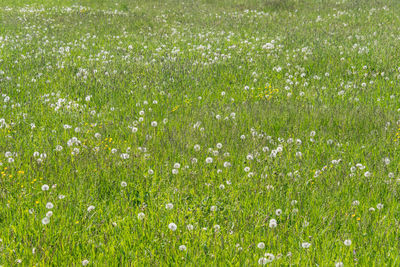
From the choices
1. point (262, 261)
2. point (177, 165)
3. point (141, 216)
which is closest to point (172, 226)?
point (141, 216)

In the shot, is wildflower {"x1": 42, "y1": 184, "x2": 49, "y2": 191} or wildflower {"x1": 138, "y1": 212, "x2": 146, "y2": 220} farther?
wildflower {"x1": 42, "y1": 184, "x2": 49, "y2": 191}

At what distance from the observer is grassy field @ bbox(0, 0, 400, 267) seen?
3.34m

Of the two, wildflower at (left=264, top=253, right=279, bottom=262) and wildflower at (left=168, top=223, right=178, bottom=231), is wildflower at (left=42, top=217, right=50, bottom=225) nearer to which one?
wildflower at (left=168, top=223, right=178, bottom=231)

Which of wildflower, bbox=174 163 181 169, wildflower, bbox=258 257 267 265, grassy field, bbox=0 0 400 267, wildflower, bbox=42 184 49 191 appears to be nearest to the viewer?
wildflower, bbox=258 257 267 265

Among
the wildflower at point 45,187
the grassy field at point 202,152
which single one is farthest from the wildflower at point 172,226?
the wildflower at point 45,187

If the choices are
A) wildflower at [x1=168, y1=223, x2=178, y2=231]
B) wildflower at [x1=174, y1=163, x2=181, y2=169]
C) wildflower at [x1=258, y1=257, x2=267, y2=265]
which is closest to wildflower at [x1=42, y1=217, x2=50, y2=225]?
wildflower at [x1=168, y1=223, x2=178, y2=231]

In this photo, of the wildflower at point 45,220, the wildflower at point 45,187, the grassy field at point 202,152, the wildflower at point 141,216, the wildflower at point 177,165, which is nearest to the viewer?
the grassy field at point 202,152

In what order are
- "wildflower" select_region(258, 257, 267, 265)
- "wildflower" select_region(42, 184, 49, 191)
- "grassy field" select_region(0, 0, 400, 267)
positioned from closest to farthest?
1. "wildflower" select_region(258, 257, 267, 265)
2. "grassy field" select_region(0, 0, 400, 267)
3. "wildflower" select_region(42, 184, 49, 191)

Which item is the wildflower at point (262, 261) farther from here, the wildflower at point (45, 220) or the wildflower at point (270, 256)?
the wildflower at point (45, 220)

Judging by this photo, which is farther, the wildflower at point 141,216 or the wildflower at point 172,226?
the wildflower at point 141,216

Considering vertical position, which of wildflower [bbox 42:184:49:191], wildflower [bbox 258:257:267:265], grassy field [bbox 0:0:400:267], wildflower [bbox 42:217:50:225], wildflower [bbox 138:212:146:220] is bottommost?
grassy field [bbox 0:0:400:267]

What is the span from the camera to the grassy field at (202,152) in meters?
3.34

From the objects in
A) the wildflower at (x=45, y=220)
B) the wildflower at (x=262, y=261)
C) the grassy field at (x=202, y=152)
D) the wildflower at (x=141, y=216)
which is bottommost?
the grassy field at (x=202, y=152)

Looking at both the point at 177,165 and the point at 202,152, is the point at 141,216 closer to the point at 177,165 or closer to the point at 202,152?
the point at 177,165
